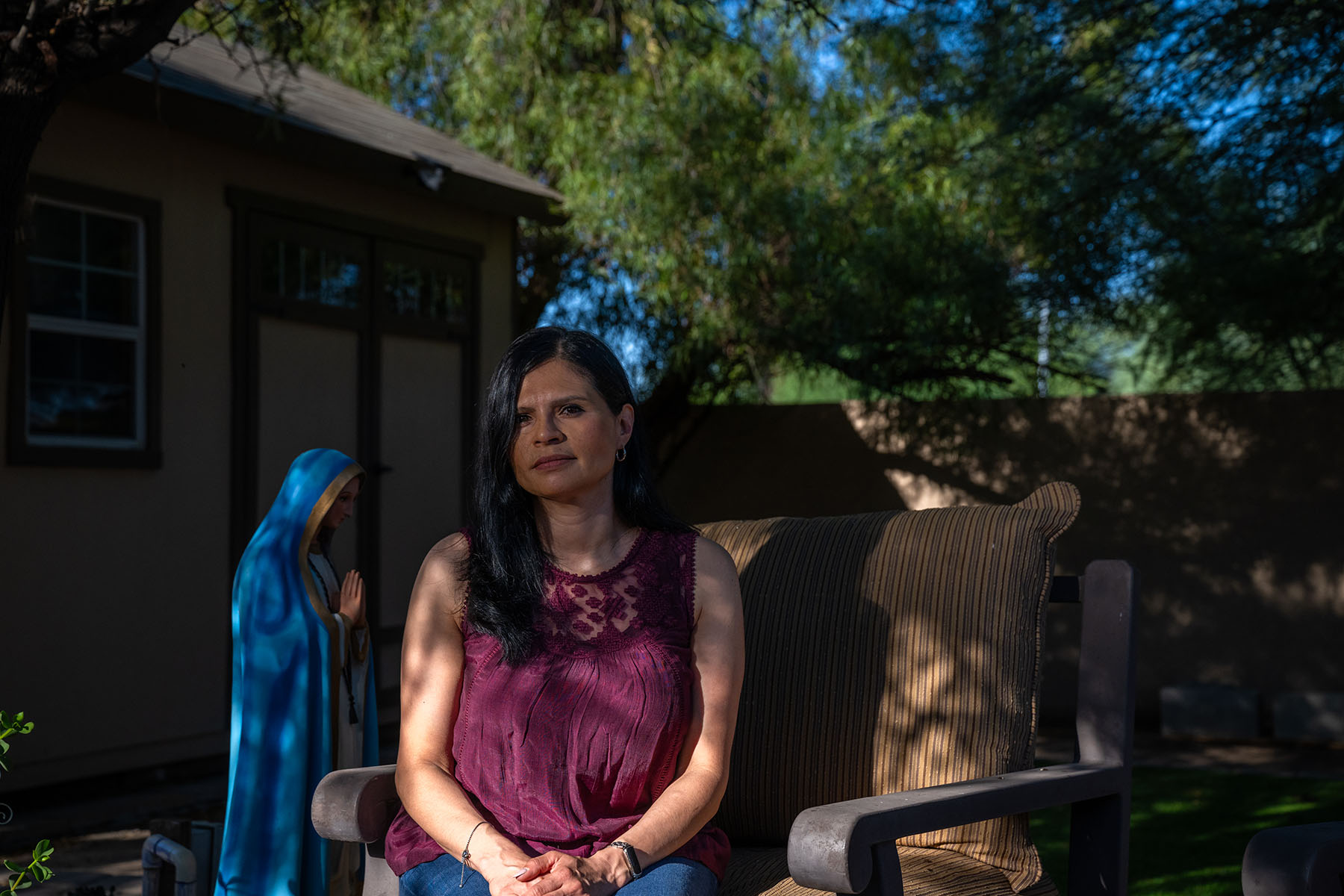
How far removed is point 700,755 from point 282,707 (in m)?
1.85

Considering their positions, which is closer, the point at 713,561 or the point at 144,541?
the point at 713,561

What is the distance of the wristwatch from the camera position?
2.40m

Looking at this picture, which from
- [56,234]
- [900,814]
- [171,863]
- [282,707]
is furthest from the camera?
[56,234]

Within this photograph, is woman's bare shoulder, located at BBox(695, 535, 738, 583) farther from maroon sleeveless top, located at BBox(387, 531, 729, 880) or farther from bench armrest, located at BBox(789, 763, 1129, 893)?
bench armrest, located at BBox(789, 763, 1129, 893)

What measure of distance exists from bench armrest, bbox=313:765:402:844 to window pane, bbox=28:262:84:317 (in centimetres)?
468

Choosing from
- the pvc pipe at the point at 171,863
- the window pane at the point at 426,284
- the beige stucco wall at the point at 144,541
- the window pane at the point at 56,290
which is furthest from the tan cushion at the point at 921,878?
the window pane at the point at 426,284

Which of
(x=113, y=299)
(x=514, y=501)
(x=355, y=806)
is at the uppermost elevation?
(x=113, y=299)

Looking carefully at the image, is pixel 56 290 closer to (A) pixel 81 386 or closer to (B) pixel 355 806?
(A) pixel 81 386

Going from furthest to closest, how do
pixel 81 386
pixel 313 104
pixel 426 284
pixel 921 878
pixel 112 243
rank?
pixel 426 284 → pixel 313 104 → pixel 112 243 → pixel 81 386 → pixel 921 878

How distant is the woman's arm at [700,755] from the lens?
236cm

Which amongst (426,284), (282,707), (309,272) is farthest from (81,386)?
(282,707)

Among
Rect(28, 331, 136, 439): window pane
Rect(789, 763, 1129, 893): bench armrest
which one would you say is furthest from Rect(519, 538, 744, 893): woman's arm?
Rect(28, 331, 136, 439): window pane

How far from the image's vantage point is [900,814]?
2.21m

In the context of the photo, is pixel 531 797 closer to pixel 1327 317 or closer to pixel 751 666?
pixel 751 666
